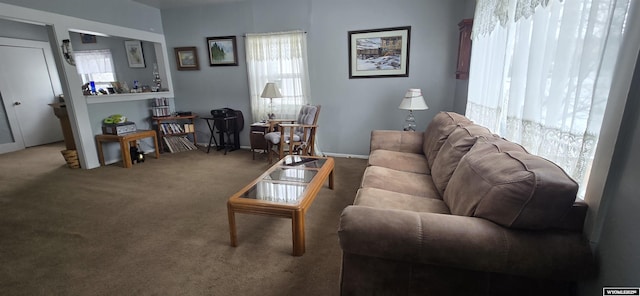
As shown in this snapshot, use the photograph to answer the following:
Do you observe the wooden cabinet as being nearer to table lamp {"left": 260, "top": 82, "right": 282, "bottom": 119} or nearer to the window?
table lamp {"left": 260, "top": 82, "right": 282, "bottom": 119}

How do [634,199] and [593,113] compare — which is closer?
[634,199]

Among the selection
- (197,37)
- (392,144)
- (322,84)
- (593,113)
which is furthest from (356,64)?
(593,113)

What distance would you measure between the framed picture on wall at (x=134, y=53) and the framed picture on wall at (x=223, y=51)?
53.6 inches

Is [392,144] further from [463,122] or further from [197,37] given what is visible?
[197,37]

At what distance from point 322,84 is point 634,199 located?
3644 millimetres

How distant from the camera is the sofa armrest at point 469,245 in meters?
1.03

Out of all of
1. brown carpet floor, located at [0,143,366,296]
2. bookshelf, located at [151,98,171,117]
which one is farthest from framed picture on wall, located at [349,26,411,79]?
bookshelf, located at [151,98,171,117]

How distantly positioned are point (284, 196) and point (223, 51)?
350 centimetres

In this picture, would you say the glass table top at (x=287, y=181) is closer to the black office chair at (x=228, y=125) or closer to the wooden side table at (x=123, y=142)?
the black office chair at (x=228, y=125)

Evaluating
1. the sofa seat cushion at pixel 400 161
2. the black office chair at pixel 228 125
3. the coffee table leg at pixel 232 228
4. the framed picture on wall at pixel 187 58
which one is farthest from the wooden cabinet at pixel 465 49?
the framed picture on wall at pixel 187 58

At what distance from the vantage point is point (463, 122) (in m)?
2.42

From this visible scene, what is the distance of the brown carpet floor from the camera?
5.50 feet

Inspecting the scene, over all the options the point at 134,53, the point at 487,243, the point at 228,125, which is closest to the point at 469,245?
the point at 487,243

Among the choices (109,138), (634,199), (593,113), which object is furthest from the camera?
(109,138)
